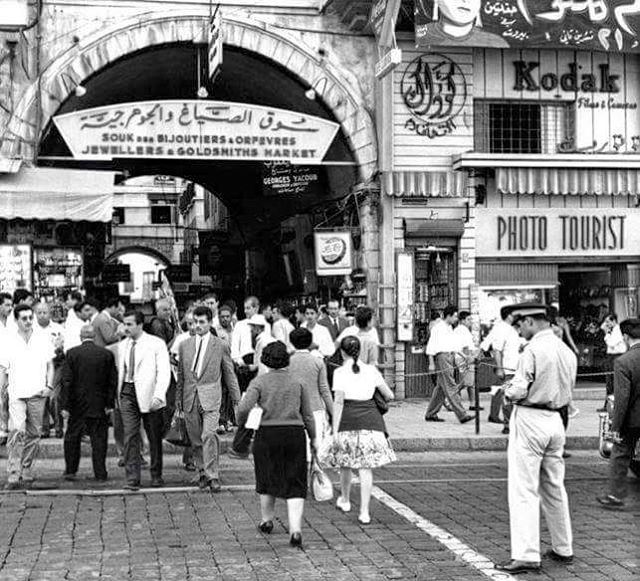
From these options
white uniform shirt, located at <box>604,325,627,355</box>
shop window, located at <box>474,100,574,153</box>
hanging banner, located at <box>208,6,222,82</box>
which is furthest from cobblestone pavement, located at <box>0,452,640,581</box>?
shop window, located at <box>474,100,574,153</box>

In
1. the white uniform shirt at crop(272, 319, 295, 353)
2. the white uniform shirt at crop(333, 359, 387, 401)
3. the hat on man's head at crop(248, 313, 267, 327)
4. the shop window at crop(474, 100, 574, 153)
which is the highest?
the shop window at crop(474, 100, 574, 153)

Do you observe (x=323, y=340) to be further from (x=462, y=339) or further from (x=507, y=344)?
(x=507, y=344)

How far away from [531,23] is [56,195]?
8.68 meters

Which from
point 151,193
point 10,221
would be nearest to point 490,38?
point 10,221

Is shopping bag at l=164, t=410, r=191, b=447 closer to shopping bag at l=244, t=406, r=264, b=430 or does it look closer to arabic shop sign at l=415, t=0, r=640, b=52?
shopping bag at l=244, t=406, r=264, b=430

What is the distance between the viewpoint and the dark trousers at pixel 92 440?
11.6m

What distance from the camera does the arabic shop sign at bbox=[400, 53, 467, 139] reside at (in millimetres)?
19672

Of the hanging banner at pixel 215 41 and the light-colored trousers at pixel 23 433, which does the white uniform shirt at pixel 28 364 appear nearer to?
the light-colored trousers at pixel 23 433

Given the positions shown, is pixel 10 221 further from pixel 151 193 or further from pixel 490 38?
pixel 151 193

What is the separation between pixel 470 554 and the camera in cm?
804

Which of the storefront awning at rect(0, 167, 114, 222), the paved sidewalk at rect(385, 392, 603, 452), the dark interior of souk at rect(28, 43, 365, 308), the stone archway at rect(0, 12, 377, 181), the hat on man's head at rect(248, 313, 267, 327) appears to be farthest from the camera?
the dark interior of souk at rect(28, 43, 365, 308)

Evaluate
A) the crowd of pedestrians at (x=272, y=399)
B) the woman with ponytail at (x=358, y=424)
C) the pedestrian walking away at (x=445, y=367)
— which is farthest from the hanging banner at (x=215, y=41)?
the woman with ponytail at (x=358, y=424)

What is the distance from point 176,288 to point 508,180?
21193mm

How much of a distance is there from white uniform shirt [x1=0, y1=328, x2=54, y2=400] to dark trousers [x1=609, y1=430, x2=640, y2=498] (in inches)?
229
